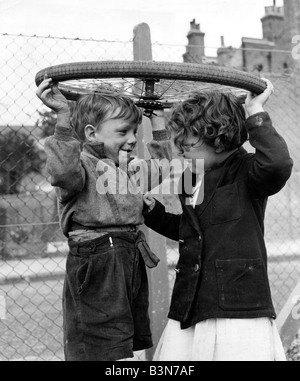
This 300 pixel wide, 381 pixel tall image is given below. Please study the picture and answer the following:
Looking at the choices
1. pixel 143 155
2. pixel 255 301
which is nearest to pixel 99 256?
pixel 255 301

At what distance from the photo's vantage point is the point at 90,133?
2416mm

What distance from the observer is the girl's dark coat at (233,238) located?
215 centimetres

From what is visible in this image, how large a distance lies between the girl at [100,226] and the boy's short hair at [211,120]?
18 cm

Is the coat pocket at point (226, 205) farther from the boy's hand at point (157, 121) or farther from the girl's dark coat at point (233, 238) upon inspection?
the boy's hand at point (157, 121)

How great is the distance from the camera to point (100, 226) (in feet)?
7.54

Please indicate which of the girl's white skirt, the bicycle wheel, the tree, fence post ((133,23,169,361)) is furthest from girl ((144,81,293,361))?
the tree

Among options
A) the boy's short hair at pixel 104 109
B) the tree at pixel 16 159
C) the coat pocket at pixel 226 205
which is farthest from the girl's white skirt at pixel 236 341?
the tree at pixel 16 159

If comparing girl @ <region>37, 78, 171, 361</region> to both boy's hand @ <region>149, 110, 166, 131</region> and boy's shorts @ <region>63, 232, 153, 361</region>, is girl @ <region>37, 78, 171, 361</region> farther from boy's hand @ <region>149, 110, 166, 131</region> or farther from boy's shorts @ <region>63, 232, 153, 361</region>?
boy's hand @ <region>149, 110, 166, 131</region>

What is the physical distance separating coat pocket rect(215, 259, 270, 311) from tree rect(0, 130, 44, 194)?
3.07 metres

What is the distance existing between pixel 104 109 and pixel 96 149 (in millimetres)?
164

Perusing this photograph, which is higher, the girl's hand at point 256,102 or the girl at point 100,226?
the girl's hand at point 256,102

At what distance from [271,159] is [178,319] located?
74 centimetres

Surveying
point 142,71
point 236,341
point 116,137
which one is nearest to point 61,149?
point 116,137

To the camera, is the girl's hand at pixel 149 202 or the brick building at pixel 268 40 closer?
the girl's hand at pixel 149 202
